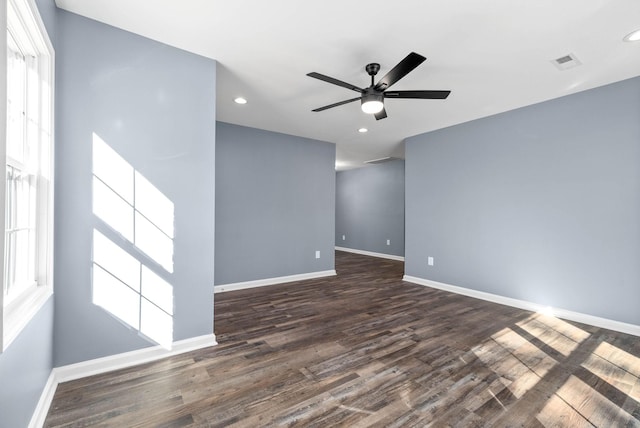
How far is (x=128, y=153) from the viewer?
7.18ft

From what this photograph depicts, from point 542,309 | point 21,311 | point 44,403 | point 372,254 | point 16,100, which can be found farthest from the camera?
point 372,254

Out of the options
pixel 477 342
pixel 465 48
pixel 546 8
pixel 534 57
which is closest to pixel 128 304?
pixel 477 342

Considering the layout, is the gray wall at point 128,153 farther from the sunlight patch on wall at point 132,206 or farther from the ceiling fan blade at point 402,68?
the ceiling fan blade at point 402,68

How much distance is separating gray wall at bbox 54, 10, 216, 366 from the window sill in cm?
36

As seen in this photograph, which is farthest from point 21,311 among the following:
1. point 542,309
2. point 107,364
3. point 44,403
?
point 542,309

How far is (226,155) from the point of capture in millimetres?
4398

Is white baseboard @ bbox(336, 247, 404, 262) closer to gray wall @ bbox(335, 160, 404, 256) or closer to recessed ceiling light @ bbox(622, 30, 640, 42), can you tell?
gray wall @ bbox(335, 160, 404, 256)

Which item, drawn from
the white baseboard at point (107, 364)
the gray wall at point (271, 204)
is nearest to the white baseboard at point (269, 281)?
the gray wall at point (271, 204)

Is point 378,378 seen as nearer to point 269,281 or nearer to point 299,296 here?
point 299,296

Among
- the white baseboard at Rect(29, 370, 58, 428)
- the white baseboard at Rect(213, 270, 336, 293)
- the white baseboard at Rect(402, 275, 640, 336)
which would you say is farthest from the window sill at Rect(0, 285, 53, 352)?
the white baseboard at Rect(402, 275, 640, 336)

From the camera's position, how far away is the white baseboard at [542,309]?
290 centimetres

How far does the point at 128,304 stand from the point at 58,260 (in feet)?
1.83

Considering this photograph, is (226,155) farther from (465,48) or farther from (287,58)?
(465,48)

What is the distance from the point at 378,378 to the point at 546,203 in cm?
309
